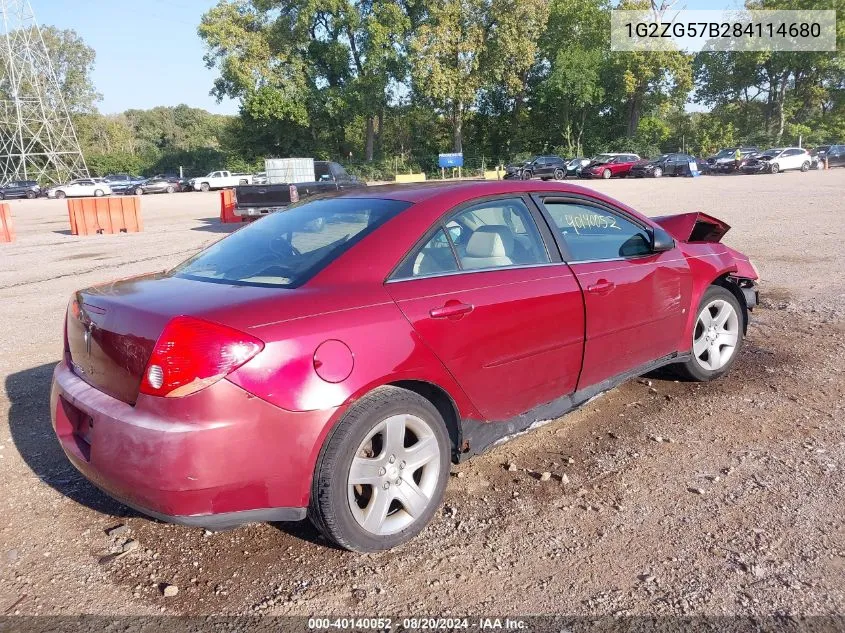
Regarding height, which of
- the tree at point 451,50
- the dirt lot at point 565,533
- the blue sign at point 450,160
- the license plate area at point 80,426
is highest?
the tree at point 451,50

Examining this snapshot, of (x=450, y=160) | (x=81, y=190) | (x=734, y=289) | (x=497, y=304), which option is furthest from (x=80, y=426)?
(x=81, y=190)

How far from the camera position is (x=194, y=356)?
2.46 m

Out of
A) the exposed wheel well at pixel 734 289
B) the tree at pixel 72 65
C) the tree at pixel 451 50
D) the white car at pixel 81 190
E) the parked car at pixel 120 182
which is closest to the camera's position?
the exposed wheel well at pixel 734 289

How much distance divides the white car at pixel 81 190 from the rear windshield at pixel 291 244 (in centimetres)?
4662

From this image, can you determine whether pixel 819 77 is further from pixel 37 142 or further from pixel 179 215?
pixel 37 142

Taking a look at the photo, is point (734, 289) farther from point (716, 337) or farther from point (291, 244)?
point (291, 244)

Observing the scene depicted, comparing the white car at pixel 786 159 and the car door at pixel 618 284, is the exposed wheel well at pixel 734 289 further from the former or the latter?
the white car at pixel 786 159

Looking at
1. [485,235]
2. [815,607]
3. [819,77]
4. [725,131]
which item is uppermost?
[819,77]

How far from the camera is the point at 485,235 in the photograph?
3.52 m

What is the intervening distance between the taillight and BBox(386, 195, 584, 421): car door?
0.74 m

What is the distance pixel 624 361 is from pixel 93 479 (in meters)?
2.92

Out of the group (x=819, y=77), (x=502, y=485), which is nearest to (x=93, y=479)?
(x=502, y=485)

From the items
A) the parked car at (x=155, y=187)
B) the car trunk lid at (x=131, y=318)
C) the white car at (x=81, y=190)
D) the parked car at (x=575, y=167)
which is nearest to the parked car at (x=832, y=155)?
the parked car at (x=575, y=167)

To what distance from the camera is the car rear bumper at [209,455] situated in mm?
2432
